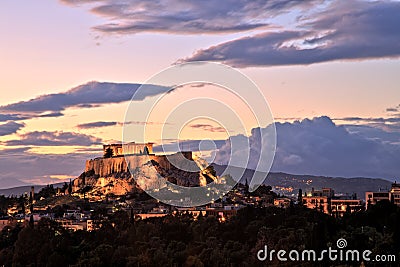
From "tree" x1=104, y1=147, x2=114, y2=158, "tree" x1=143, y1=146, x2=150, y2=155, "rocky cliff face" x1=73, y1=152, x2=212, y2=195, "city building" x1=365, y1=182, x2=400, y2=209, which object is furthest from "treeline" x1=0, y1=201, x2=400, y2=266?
"tree" x1=104, y1=147, x2=114, y2=158

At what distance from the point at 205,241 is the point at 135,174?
241 ft

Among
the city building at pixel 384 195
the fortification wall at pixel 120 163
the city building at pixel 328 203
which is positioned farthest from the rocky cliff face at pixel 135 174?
the city building at pixel 384 195

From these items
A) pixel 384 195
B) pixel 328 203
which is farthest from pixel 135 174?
pixel 384 195

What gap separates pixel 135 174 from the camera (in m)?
120

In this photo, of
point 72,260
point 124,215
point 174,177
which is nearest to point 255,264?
point 72,260

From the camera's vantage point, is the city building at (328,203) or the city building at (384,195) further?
the city building at (328,203)

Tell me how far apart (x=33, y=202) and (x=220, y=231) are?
6698 cm

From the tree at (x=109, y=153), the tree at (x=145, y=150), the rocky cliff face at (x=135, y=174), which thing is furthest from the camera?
the tree at (x=109, y=153)

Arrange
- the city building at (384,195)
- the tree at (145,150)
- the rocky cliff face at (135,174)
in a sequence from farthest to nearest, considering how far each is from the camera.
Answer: the tree at (145,150) → the rocky cliff face at (135,174) → the city building at (384,195)

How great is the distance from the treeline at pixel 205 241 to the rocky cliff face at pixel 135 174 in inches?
2374

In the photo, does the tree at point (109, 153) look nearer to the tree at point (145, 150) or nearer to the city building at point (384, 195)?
the tree at point (145, 150)

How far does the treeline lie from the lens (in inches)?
1375

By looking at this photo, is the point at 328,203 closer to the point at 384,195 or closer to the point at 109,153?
the point at 384,195

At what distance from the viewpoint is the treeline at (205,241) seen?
34938 mm
